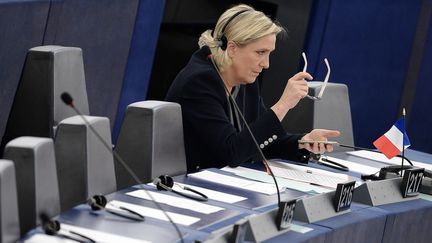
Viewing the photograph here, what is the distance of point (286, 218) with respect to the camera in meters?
3.15

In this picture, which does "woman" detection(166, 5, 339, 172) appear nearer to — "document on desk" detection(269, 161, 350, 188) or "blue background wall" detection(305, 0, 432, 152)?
"document on desk" detection(269, 161, 350, 188)

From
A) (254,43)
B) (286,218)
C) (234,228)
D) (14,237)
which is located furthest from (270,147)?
(14,237)

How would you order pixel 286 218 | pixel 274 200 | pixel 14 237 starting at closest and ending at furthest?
pixel 14 237 < pixel 286 218 < pixel 274 200

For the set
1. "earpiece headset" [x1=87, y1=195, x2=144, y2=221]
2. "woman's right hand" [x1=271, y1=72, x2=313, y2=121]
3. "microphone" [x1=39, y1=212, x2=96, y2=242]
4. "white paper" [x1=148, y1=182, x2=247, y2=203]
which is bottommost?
"white paper" [x1=148, y1=182, x2=247, y2=203]

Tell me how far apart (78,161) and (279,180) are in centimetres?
95

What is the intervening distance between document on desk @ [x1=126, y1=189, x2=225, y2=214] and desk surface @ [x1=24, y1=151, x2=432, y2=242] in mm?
31

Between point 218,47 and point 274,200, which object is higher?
point 218,47

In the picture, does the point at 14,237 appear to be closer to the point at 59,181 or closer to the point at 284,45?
the point at 59,181

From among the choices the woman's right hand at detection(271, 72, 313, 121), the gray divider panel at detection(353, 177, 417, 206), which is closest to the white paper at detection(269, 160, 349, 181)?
the gray divider panel at detection(353, 177, 417, 206)

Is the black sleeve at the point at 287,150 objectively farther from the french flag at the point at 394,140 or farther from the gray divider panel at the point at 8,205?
the gray divider panel at the point at 8,205

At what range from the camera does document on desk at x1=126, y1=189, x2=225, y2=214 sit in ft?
10.6

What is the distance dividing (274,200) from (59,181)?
2.44 feet

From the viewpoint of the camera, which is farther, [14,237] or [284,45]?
[284,45]

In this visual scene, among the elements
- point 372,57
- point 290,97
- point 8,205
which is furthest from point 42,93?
point 372,57
